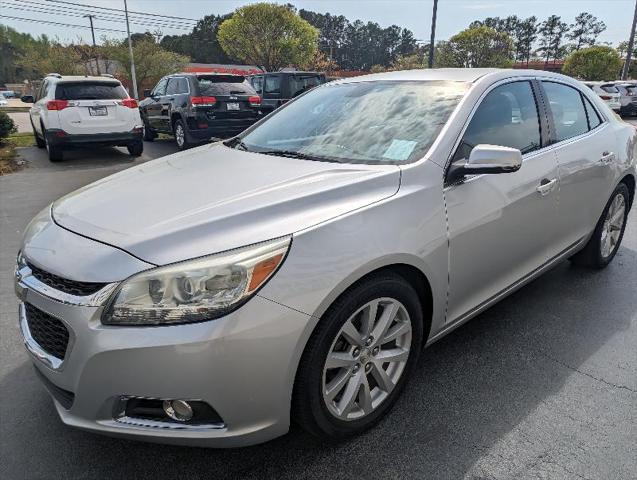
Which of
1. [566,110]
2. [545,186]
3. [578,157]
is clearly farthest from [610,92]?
[545,186]

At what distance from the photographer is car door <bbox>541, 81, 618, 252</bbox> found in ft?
Answer: 10.8

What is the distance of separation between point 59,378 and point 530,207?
8.41 ft

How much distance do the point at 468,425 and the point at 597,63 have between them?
47.6 meters

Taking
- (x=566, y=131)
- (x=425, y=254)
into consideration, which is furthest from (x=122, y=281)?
(x=566, y=131)

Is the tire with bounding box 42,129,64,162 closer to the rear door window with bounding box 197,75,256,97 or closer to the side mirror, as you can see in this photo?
the rear door window with bounding box 197,75,256,97

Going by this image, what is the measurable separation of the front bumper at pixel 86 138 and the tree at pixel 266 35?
33.4m

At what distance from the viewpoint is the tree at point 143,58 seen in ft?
119

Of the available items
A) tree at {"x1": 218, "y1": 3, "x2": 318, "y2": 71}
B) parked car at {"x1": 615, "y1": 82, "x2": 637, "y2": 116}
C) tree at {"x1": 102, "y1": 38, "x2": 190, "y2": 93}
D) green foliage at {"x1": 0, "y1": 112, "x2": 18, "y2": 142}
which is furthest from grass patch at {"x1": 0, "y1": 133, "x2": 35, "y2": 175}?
tree at {"x1": 218, "y1": 3, "x2": 318, "y2": 71}

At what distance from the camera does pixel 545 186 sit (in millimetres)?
3027

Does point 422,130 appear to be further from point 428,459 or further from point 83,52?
point 83,52

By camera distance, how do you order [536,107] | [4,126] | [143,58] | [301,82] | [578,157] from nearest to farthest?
[536,107], [578,157], [4,126], [301,82], [143,58]

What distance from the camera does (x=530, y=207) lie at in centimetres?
292

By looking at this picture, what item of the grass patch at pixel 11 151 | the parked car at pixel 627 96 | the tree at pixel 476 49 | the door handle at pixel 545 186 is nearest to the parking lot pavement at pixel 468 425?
the door handle at pixel 545 186

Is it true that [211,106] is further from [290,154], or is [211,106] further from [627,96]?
[627,96]
